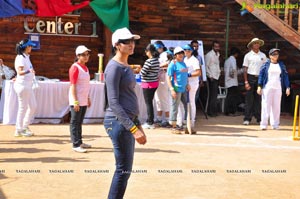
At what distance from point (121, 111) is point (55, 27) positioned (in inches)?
365

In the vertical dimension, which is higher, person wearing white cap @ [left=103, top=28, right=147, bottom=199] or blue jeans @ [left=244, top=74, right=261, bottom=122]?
person wearing white cap @ [left=103, top=28, right=147, bottom=199]

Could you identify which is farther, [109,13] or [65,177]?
[109,13]

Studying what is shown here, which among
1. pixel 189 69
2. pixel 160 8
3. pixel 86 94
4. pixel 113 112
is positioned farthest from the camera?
pixel 160 8

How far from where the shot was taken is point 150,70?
10.2 meters

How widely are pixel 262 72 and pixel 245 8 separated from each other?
2.01 m

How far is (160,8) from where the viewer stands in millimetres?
13992

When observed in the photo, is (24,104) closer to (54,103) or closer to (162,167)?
(54,103)

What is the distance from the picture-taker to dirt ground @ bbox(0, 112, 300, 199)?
5.61 metres

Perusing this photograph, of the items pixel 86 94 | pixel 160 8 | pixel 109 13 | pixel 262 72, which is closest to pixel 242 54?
pixel 160 8

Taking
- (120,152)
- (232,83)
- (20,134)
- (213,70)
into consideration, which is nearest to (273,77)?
(213,70)

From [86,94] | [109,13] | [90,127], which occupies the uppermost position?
[109,13]

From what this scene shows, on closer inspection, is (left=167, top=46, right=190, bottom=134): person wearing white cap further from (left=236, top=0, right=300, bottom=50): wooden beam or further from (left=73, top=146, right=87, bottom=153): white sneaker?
(left=236, top=0, right=300, bottom=50): wooden beam

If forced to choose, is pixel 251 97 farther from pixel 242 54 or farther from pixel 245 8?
pixel 242 54

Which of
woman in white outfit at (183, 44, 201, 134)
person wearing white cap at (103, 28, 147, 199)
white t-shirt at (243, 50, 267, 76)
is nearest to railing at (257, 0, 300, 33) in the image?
white t-shirt at (243, 50, 267, 76)
